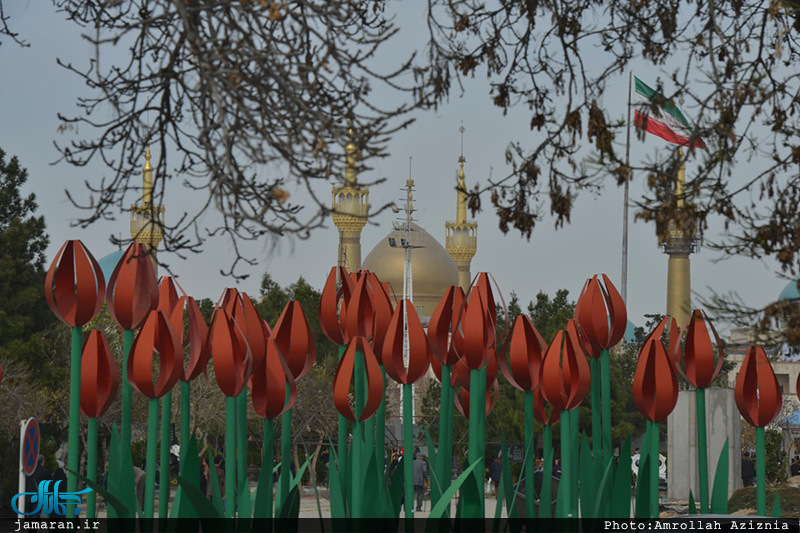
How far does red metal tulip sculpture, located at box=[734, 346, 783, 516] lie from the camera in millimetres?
9031

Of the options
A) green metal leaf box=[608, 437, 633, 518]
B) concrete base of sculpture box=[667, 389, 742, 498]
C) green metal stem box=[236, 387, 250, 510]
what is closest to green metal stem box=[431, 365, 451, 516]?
green metal leaf box=[608, 437, 633, 518]

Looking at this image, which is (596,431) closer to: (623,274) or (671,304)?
(623,274)

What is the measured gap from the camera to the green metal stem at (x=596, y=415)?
8941 mm

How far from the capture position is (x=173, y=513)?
299 inches

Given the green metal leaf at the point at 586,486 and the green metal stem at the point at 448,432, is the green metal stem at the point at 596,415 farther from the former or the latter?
the green metal stem at the point at 448,432

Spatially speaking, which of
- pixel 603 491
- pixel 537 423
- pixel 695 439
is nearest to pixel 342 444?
pixel 603 491

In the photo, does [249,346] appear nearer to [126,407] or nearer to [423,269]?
[126,407]

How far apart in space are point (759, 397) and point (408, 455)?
279 cm

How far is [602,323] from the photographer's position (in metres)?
9.27

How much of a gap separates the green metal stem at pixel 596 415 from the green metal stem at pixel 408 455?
141 cm

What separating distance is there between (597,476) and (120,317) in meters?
3.41

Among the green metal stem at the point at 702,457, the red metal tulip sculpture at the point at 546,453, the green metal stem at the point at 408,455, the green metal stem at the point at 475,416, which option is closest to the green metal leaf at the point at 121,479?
the green metal stem at the point at 408,455

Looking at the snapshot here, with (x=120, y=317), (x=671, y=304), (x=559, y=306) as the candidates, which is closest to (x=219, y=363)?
(x=120, y=317)

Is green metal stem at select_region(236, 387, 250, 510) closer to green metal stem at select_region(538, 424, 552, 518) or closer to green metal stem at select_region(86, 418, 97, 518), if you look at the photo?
green metal stem at select_region(86, 418, 97, 518)
